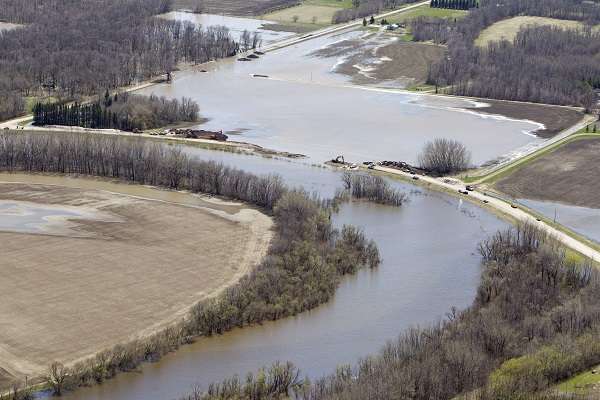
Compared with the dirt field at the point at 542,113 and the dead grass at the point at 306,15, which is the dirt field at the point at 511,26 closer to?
the dead grass at the point at 306,15

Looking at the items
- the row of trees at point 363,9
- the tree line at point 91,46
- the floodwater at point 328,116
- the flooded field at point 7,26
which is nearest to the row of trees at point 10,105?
the tree line at point 91,46

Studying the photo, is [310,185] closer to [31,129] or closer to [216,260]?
[216,260]

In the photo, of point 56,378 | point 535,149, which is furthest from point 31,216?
point 535,149

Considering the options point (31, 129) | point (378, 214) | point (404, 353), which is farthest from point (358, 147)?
point (404, 353)

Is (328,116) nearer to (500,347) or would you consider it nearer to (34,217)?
(34,217)

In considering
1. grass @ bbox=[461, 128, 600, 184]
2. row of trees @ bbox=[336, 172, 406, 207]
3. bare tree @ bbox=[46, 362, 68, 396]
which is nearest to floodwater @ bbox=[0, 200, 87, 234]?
bare tree @ bbox=[46, 362, 68, 396]
